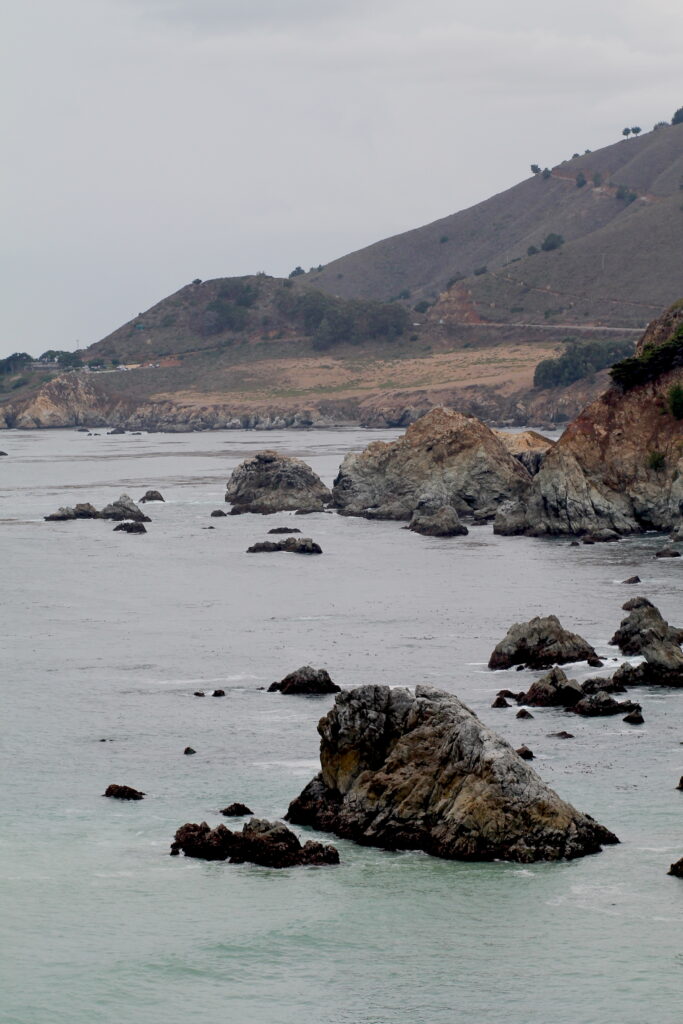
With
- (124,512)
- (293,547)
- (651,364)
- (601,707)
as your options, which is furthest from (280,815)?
(124,512)

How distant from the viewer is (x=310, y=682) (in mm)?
55906

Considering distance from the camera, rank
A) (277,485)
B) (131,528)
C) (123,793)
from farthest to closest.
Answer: (277,485)
(131,528)
(123,793)

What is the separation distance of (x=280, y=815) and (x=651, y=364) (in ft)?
249

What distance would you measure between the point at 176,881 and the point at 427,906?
5880 millimetres

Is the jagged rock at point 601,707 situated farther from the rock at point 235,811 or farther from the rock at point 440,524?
the rock at point 440,524

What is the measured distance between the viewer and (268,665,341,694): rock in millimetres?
55844

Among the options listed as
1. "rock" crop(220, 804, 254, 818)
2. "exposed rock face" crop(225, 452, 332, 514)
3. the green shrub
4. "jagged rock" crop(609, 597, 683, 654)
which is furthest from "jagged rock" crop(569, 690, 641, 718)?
"exposed rock face" crop(225, 452, 332, 514)

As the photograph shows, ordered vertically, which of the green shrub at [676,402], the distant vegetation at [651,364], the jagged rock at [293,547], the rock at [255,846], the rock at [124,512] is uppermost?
the distant vegetation at [651,364]

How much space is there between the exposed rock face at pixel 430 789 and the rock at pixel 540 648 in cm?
1949

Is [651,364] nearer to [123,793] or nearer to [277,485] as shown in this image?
[277,485]

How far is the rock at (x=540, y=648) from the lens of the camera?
2344 inches

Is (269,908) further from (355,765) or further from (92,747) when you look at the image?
(92,747)

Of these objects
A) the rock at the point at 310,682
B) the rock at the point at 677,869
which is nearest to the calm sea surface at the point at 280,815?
the rock at the point at 677,869

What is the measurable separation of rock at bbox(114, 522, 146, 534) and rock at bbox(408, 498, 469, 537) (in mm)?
18007
